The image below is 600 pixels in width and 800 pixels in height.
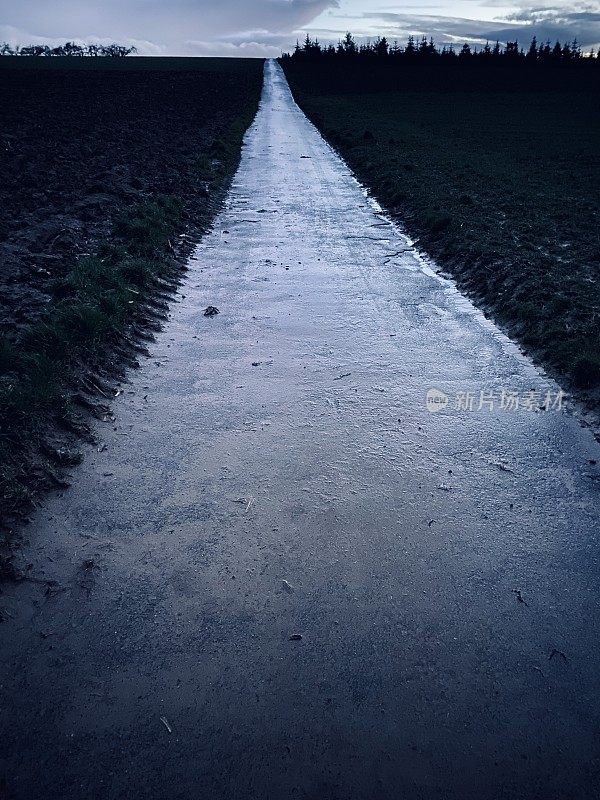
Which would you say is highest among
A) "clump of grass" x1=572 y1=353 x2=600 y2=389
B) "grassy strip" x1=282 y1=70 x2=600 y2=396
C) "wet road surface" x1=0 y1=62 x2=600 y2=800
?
"grassy strip" x1=282 y1=70 x2=600 y2=396

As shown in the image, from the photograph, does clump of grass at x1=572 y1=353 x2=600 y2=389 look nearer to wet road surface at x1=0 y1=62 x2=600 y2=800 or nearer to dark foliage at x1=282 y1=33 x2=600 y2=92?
wet road surface at x1=0 y1=62 x2=600 y2=800

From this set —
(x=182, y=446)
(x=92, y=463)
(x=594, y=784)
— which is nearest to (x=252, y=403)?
(x=182, y=446)

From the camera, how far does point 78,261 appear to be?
841 cm

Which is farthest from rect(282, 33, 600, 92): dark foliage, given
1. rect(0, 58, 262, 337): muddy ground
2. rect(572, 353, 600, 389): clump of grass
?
rect(572, 353, 600, 389): clump of grass

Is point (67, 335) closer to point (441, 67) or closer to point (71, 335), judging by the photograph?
point (71, 335)

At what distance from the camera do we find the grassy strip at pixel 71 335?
4.43 metres

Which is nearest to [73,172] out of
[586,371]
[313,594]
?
[586,371]

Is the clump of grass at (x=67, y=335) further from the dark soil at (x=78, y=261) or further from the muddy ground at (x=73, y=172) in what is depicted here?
the muddy ground at (x=73, y=172)

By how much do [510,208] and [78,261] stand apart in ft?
31.7

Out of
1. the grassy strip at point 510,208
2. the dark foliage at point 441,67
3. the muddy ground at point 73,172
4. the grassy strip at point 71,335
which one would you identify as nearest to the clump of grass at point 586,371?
the grassy strip at point 510,208

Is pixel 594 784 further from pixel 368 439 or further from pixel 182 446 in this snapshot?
pixel 182 446

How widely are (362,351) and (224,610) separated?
12.6 ft

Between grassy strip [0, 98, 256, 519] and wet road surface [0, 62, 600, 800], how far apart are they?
0.48 metres

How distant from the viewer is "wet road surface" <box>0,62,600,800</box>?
8.67 ft
